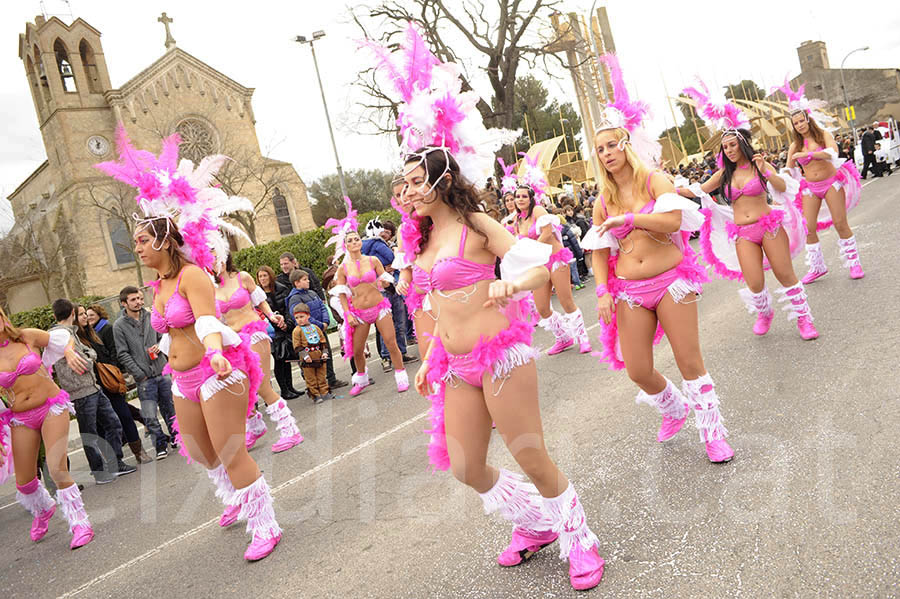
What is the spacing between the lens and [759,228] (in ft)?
18.4

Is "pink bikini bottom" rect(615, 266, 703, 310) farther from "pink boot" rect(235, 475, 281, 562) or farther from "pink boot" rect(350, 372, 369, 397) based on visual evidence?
"pink boot" rect(350, 372, 369, 397)

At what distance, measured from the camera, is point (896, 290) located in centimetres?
634

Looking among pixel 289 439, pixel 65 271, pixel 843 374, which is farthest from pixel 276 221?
pixel 843 374

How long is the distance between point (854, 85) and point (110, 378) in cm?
8029

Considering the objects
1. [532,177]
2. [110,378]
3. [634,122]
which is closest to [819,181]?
[532,177]

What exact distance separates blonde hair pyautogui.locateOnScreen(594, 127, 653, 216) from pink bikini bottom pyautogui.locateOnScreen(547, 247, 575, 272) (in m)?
2.26

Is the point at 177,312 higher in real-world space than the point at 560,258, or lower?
higher

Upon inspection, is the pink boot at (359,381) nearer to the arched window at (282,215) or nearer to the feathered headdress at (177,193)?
the feathered headdress at (177,193)

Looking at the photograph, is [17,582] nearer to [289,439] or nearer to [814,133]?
[289,439]

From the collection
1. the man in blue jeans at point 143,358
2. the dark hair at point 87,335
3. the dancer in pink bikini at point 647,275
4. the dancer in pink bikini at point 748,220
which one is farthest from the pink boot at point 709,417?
the dark hair at point 87,335

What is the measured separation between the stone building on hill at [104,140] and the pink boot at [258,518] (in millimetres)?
25867

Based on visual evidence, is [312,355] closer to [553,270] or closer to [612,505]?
[553,270]

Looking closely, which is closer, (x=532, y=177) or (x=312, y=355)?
(x=532, y=177)

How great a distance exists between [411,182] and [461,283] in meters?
0.53
